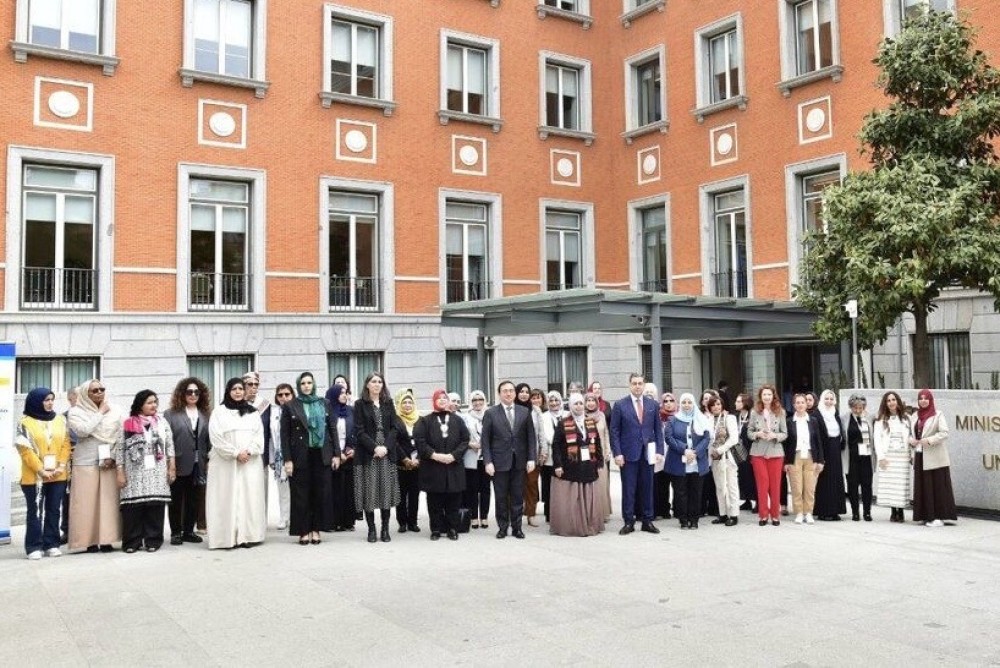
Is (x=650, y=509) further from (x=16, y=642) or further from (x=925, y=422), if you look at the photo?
(x=16, y=642)

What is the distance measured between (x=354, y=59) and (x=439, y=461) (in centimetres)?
1231

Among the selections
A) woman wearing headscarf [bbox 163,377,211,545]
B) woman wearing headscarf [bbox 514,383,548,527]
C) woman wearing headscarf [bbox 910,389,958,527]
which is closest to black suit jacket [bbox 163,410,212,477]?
woman wearing headscarf [bbox 163,377,211,545]

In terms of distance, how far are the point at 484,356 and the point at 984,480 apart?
9.80m

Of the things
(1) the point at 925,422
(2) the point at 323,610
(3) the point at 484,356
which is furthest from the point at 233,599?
(3) the point at 484,356

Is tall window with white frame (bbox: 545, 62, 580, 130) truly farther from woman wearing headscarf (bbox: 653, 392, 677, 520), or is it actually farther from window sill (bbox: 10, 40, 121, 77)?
woman wearing headscarf (bbox: 653, 392, 677, 520)

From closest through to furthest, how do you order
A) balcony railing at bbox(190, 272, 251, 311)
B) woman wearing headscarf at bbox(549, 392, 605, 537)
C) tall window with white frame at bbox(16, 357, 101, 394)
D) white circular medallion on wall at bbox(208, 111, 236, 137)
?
1. woman wearing headscarf at bbox(549, 392, 605, 537)
2. tall window with white frame at bbox(16, 357, 101, 394)
3. balcony railing at bbox(190, 272, 251, 311)
4. white circular medallion on wall at bbox(208, 111, 236, 137)

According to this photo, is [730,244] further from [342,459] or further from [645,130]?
[342,459]

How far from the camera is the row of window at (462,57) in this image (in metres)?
16.0

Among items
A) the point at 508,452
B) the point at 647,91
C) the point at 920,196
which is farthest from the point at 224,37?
the point at 920,196

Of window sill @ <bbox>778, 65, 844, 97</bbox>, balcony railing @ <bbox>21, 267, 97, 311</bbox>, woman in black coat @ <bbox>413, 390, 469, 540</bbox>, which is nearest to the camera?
woman in black coat @ <bbox>413, 390, 469, 540</bbox>

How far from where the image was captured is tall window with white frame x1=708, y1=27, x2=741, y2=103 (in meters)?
19.9

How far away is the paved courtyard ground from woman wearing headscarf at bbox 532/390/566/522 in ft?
→ 4.41

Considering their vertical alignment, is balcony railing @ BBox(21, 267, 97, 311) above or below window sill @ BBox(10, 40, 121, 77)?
below

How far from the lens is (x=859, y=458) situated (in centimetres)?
1052
